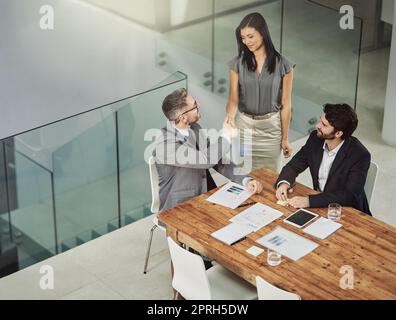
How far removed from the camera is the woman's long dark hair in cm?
685

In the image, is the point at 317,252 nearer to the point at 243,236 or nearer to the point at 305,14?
the point at 243,236

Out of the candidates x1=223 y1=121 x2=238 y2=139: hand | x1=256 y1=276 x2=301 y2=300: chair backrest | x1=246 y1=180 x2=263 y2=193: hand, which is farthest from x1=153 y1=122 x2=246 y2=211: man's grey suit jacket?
x1=256 y1=276 x2=301 y2=300: chair backrest

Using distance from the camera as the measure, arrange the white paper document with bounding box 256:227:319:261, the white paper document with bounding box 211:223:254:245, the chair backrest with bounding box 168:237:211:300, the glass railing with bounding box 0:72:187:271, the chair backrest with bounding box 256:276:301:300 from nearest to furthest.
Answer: the chair backrest with bounding box 256:276:301:300 < the chair backrest with bounding box 168:237:211:300 < the white paper document with bounding box 256:227:319:261 < the white paper document with bounding box 211:223:254:245 < the glass railing with bounding box 0:72:187:271

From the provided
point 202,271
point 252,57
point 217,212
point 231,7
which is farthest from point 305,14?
point 202,271

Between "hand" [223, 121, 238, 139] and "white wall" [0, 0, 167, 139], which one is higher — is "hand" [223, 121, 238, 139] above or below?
above

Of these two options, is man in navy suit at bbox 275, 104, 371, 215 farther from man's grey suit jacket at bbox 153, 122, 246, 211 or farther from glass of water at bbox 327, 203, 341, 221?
man's grey suit jacket at bbox 153, 122, 246, 211

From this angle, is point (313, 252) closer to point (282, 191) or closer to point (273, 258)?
point (273, 258)

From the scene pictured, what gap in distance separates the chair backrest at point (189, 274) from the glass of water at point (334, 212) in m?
1.05

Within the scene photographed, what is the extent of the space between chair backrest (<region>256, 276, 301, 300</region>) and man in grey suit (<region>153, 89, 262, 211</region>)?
1197mm

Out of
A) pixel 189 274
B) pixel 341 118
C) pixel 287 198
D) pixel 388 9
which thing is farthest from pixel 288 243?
pixel 388 9

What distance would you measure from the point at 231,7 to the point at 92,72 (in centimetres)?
255

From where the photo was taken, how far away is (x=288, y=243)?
5.98m

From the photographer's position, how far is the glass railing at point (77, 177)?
24.8 ft

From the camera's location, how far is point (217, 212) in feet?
20.9
